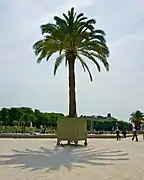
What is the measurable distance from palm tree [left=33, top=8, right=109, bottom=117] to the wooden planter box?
4.54 ft

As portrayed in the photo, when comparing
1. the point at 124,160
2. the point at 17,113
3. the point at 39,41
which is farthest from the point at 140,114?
the point at 124,160

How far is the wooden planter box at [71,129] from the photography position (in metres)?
22.5

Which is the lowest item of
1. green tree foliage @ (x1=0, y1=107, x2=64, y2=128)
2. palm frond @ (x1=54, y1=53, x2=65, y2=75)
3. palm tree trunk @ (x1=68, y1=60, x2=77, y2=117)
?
palm tree trunk @ (x1=68, y1=60, x2=77, y2=117)

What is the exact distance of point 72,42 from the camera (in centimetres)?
2391

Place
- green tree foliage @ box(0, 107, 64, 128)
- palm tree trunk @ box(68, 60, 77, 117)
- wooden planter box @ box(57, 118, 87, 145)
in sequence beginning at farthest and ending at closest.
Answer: green tree foliage @ box(0, 107, 64, 128), palm tree trunk @ box(68, 60, 77, 117), wooden planter box @ box(57, 118, 87, 145)

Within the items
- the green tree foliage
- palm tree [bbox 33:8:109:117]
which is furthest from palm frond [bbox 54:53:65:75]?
the green tree foliage

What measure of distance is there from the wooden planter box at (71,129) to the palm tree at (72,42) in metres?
1.38

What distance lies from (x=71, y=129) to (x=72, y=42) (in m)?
5.24

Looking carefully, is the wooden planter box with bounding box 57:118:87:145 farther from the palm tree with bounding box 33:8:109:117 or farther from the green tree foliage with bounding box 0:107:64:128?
the green tree foliage with bounding box 0:107:64:128

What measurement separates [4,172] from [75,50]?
14588mm

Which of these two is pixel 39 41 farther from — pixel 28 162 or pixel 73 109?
pixel 28 162

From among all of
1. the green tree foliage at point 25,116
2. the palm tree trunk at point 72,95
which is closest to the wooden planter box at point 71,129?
the palm tree trunk at point 72,95

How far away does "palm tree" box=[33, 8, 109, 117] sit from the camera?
78.4ft

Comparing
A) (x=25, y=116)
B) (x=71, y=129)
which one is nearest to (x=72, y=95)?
(x=71, y=129)
